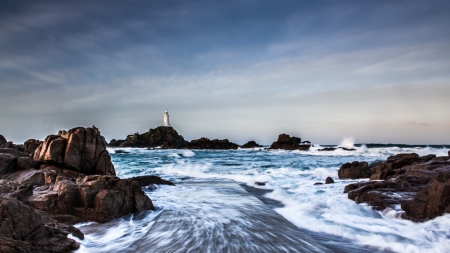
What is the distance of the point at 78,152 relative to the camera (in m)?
9.11

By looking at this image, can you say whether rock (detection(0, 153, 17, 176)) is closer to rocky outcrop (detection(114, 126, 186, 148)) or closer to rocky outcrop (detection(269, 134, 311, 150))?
rocky outcrop (detection(269, 134, 311, 150))

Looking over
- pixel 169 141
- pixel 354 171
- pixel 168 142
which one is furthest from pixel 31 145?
pixel 169 141

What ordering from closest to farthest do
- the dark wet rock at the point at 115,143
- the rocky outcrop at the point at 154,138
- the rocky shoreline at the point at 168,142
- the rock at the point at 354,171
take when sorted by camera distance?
the rock at the point at 354,171 → the rocky shoreline at the point at 168,142 → the rocky outcrop at the point at 154,138 → the dark wet rock at the point at 115,143

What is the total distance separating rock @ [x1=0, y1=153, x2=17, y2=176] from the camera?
7.78 meters


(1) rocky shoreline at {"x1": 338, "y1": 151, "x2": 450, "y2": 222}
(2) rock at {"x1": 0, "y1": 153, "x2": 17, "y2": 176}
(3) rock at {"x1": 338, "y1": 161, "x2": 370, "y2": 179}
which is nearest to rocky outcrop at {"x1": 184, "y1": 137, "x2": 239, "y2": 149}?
(3) rock at {"x1": 338, "y1": 161, "x2": 370, "y2": 179}

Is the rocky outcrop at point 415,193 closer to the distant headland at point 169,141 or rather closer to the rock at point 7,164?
the rock at point 7,164

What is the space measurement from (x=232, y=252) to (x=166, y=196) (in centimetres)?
514

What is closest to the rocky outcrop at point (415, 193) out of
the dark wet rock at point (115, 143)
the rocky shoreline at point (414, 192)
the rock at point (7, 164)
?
the rocky shoreline at point (414, 192)

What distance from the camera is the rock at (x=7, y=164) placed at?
25.5ft

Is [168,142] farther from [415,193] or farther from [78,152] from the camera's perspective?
[415,193]

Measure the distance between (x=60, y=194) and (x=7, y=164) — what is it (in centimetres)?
342

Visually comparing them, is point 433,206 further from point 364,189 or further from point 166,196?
point 166,196

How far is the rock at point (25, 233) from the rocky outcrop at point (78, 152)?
5224mm

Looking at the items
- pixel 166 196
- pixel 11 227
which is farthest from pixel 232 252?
pixel 166 196
